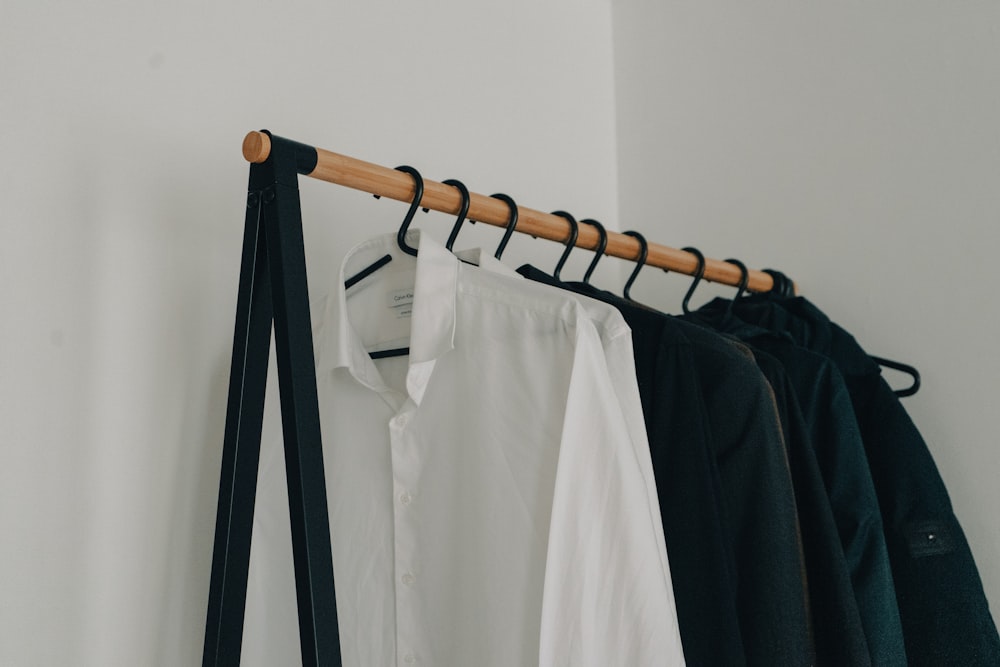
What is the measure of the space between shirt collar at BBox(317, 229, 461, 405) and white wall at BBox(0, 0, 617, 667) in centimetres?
20

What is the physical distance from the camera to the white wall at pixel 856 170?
1.27 m

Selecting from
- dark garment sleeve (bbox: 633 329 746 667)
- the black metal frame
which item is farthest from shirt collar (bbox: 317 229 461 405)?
dark garment sleeve (bbox: 633 329 746 667)

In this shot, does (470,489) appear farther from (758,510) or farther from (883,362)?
(883,362)

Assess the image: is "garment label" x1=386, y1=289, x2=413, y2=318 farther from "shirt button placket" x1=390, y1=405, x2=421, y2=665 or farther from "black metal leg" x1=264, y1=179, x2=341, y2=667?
"black metal leg" x1=264, y1=179, x2=341, y2=667

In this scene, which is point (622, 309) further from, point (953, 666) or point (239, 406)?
point (953, 666)

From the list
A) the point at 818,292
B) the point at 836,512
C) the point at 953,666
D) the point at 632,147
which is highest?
Answer: the point at 632,147

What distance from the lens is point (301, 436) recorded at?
75 centimetres

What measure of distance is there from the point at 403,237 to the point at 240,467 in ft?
1.01

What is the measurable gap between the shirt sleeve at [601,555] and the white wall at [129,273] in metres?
0.47

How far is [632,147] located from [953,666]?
3.65 feet

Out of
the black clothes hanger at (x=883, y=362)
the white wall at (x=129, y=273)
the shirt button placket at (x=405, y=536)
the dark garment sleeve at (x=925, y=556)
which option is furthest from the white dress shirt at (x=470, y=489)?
the black clothes hanger at (x=883, y=362)

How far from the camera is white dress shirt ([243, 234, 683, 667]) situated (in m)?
0.81

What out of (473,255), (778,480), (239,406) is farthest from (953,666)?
(239,406)

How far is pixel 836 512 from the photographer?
1066 mm
